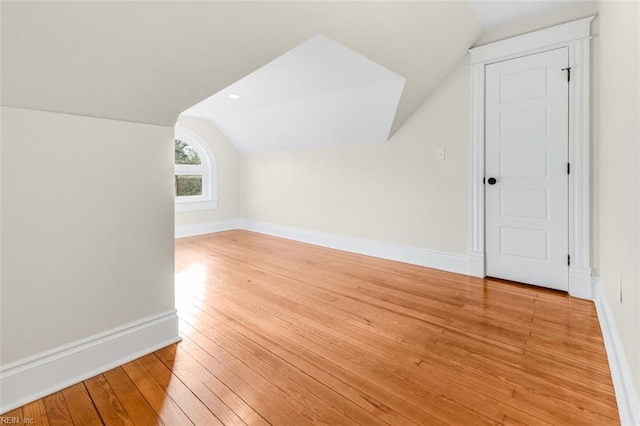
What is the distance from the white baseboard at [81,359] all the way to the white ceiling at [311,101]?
2.01 meters

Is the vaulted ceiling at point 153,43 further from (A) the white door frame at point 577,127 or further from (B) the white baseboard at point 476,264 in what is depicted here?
(B) the white baseboard at point 476,264

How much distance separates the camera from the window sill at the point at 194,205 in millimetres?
4810

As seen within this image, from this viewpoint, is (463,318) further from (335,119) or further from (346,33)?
(335,119)

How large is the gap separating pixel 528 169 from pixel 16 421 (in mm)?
3448

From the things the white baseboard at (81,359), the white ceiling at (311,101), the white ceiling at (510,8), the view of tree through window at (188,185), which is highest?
the white ceiling at (510,8)

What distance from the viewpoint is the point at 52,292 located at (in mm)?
1303

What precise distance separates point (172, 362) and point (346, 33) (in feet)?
6.99

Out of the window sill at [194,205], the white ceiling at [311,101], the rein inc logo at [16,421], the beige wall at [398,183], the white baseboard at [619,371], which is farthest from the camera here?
the window sill at [194,205]

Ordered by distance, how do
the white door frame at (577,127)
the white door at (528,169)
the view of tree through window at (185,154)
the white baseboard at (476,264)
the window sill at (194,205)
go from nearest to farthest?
the white door frame at (577,127), the white door at (528,169), the white baseboard at (476,264), the window sill at (194,205), the view of tree through window at (185,154)

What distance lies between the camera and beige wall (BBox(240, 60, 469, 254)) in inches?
116

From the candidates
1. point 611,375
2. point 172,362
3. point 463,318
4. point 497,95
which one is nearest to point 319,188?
point 497,95

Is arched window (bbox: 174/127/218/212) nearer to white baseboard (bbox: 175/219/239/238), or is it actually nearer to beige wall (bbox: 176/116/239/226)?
beige wall (bbox: 176/116/239/226)

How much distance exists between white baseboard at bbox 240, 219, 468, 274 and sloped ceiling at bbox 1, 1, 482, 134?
83.6 inches

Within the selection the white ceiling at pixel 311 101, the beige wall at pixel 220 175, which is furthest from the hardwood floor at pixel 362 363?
the beige wall at pixel 220 175
